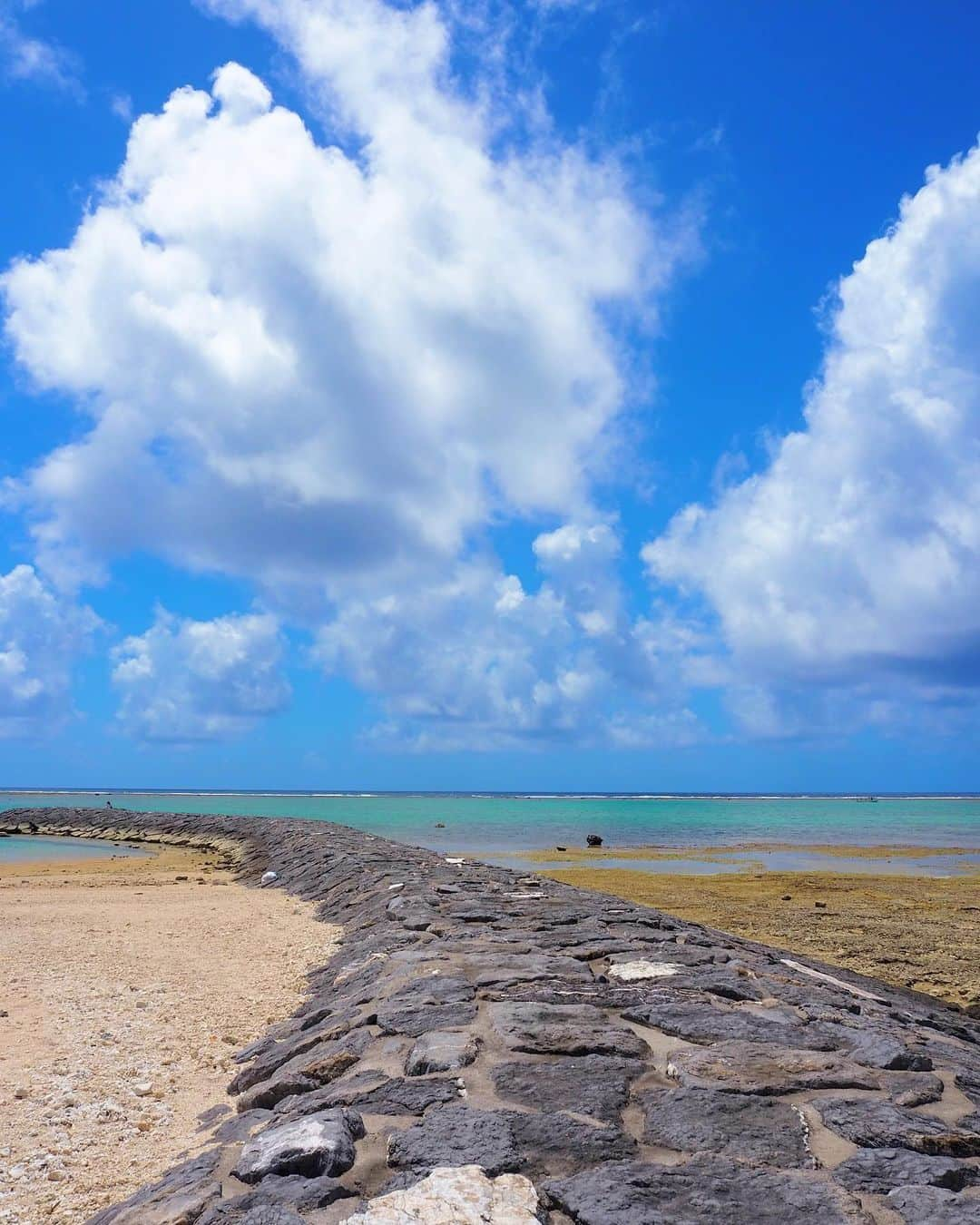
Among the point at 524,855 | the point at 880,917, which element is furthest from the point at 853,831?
the point at 880,917

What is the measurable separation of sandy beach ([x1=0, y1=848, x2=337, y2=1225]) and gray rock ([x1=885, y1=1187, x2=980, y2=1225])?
3622 mm

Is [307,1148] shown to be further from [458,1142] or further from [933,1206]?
[933,1206]

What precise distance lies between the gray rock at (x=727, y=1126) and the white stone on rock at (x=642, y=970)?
219cm

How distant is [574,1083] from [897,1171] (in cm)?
148

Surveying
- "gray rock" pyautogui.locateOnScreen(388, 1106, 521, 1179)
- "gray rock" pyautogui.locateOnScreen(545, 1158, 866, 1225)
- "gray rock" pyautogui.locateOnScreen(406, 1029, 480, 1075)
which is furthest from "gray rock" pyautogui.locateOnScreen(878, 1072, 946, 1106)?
"gray rock" pyautogui.locateOnScreen(406, 1029, 480, 1075)

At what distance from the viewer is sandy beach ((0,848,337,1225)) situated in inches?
188

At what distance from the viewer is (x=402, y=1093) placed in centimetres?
423

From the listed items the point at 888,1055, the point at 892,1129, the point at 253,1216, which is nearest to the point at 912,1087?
the point at 888,1055

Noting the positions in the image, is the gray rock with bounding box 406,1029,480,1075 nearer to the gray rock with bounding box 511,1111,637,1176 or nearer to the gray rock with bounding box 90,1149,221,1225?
the gray rock with bounding box 511,1111,637,1176

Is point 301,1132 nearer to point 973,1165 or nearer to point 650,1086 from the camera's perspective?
point 650,1086

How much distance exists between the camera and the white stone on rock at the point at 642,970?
6352mm

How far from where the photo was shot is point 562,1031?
499 cm

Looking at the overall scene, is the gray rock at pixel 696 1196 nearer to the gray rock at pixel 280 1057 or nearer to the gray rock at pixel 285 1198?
the gray rock at pixel 285 1198

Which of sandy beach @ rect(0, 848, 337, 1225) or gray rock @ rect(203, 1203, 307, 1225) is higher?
gray rock @ rect(203, 1203, 307, 1225)
